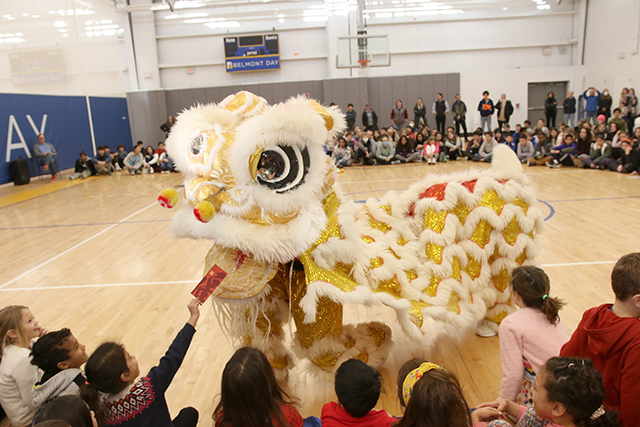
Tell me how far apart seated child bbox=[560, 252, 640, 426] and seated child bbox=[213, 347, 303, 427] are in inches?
41.5

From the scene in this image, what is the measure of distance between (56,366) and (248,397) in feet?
3.26

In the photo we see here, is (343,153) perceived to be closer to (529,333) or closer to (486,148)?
(486,148)

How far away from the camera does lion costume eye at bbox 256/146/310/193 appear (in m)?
2.03

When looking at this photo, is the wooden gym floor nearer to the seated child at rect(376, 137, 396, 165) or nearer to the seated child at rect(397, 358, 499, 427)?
the seated child at rect(397, 358, 499, 427)

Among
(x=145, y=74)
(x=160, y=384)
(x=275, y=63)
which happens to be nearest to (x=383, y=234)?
(x=160, y=384)

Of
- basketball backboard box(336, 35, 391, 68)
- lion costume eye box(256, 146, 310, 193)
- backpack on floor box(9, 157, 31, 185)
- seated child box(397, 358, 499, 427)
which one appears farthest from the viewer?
basketball backboard box(336, 35, 391, 68)

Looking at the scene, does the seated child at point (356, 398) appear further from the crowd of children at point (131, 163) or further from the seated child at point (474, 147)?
the crowd of children at point (131, 163)

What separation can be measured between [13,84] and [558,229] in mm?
11447

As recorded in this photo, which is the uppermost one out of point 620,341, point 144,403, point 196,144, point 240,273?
point 196,144

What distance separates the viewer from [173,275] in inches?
180

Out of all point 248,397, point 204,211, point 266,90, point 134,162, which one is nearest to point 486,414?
point 248,397

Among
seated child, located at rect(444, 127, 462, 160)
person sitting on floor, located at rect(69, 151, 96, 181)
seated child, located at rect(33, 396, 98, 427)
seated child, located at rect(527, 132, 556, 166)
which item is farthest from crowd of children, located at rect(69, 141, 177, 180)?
seated child, located at rect(33, 396, 98, 427)

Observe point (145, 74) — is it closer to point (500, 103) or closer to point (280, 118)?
point (500, 103)

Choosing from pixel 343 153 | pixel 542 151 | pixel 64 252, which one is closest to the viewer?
pixel 64 252
